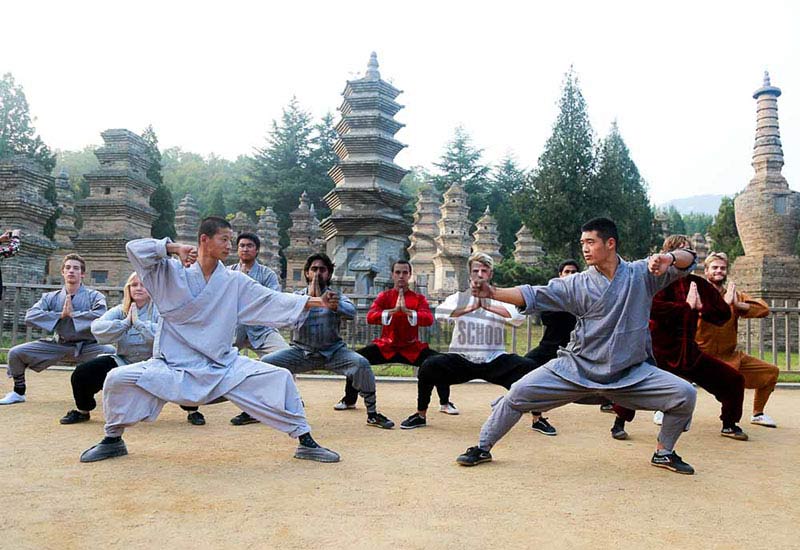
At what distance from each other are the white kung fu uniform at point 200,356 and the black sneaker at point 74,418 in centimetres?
142

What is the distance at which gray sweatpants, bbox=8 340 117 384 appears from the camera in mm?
5965

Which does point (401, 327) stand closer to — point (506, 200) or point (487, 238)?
point (487, 238)

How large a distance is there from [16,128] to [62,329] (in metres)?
40.4

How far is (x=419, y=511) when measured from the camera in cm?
303

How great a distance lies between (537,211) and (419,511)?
1133 inches

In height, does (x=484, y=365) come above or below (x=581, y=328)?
below

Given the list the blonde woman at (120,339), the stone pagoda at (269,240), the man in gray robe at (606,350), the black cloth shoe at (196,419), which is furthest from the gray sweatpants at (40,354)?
the stone pagoda at (269,240)

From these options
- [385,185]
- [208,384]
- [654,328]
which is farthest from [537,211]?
[208,384]

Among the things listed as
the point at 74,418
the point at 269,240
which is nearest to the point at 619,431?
the point at 74,418

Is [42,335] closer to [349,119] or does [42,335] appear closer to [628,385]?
[349,119]

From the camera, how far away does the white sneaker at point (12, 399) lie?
592 centimetres

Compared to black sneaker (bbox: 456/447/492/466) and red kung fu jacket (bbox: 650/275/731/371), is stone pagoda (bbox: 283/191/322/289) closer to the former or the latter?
red kung fu jacket (bbox: 650/275/731/371)

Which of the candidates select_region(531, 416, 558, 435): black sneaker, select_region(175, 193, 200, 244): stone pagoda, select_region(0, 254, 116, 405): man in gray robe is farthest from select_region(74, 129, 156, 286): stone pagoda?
select_region(531, 416, 558, 435): black sneaker

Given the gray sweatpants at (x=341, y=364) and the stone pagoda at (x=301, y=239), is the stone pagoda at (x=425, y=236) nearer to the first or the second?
the stone pagoda at (x=301, y=239)
